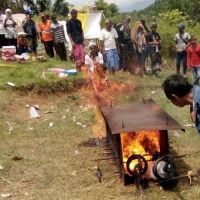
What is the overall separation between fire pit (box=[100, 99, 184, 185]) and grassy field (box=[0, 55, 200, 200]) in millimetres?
294

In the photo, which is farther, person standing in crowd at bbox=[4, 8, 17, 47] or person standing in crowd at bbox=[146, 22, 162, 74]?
person standing in crowd at bbox=[4, 8, 17, 47]

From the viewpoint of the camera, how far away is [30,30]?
553 inches

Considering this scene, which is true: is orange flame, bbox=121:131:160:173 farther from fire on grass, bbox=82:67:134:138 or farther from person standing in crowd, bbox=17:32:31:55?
person standing in crowd, bbox=17:32:31:55

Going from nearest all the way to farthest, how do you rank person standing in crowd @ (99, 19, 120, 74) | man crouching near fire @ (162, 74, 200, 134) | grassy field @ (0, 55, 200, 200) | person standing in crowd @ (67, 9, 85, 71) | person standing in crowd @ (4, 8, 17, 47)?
man crouching near fire @ (162, 74, 200, 134) < grassy field @ (0, 55, 200, 200) < person standing in crowd @ (99, 19, 120, 74) < person standing in crowd @ (67, 9, 85, 71) < person standing in crowd @ (4, 8, 17, 47)

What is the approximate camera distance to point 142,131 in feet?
20.2

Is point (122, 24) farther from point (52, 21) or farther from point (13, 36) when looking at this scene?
point (13, 36)

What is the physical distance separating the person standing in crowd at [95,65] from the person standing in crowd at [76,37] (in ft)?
5.28

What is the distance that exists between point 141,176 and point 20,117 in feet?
16.1

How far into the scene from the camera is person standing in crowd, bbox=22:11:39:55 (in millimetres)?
13992

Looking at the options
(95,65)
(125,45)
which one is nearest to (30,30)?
(125,45)

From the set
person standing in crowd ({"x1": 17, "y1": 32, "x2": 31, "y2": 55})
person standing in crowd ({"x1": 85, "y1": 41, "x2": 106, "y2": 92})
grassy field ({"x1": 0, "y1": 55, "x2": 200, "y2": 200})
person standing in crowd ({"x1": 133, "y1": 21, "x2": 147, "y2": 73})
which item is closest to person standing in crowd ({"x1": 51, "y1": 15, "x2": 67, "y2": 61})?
grassy field ({"x1": 0, "y1": 55, "x2": 200, "y2": 200})

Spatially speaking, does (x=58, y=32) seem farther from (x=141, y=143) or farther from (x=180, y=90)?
(x=180, y=90)

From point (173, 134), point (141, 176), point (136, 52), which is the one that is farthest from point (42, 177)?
point (136, 52)

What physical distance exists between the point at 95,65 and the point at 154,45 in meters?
3.35
